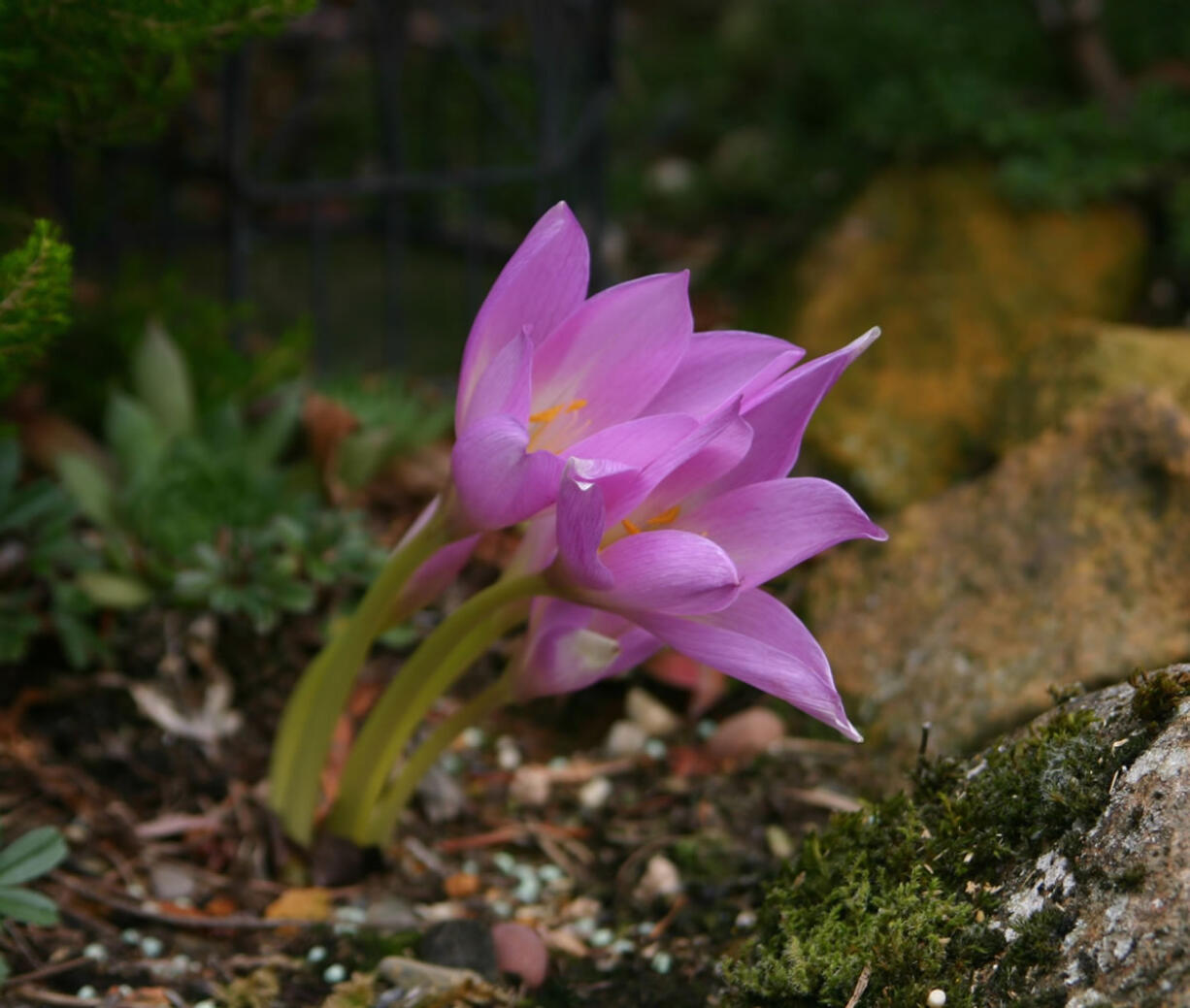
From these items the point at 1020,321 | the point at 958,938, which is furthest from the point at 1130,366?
the point at 958,938

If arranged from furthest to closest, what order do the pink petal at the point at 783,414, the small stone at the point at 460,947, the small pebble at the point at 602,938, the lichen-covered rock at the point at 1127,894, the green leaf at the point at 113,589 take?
the green leaf at the point at 113,589
the small pebble at the point at 602,938
the small stone at the point at 460,947
the pink petal at the point at 783,414
the lichen-covered rock at the point at 1127,894

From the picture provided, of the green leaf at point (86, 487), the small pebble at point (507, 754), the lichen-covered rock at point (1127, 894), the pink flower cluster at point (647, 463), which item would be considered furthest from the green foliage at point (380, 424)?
the lichen-covered rock at point (1127, 894)

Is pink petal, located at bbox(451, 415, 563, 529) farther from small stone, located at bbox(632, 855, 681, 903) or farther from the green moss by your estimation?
small stone, located at bbox(632, 855, 681, 903)

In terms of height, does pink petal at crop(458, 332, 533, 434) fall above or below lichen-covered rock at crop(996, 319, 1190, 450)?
above

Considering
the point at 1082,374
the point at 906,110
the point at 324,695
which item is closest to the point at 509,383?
the point at 324,695

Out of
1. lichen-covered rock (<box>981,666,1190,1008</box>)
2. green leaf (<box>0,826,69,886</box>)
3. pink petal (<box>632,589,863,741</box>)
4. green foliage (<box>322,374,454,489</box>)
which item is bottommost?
green leaf (<box>0,826,69,886</box>)

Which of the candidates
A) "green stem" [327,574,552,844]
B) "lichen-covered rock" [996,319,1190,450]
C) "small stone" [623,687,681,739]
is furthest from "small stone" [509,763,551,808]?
"lichen-covered rock" [996,319,1190,450]

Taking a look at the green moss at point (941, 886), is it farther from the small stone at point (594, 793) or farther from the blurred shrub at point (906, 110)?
the blurred shrub at point (906, 110)
